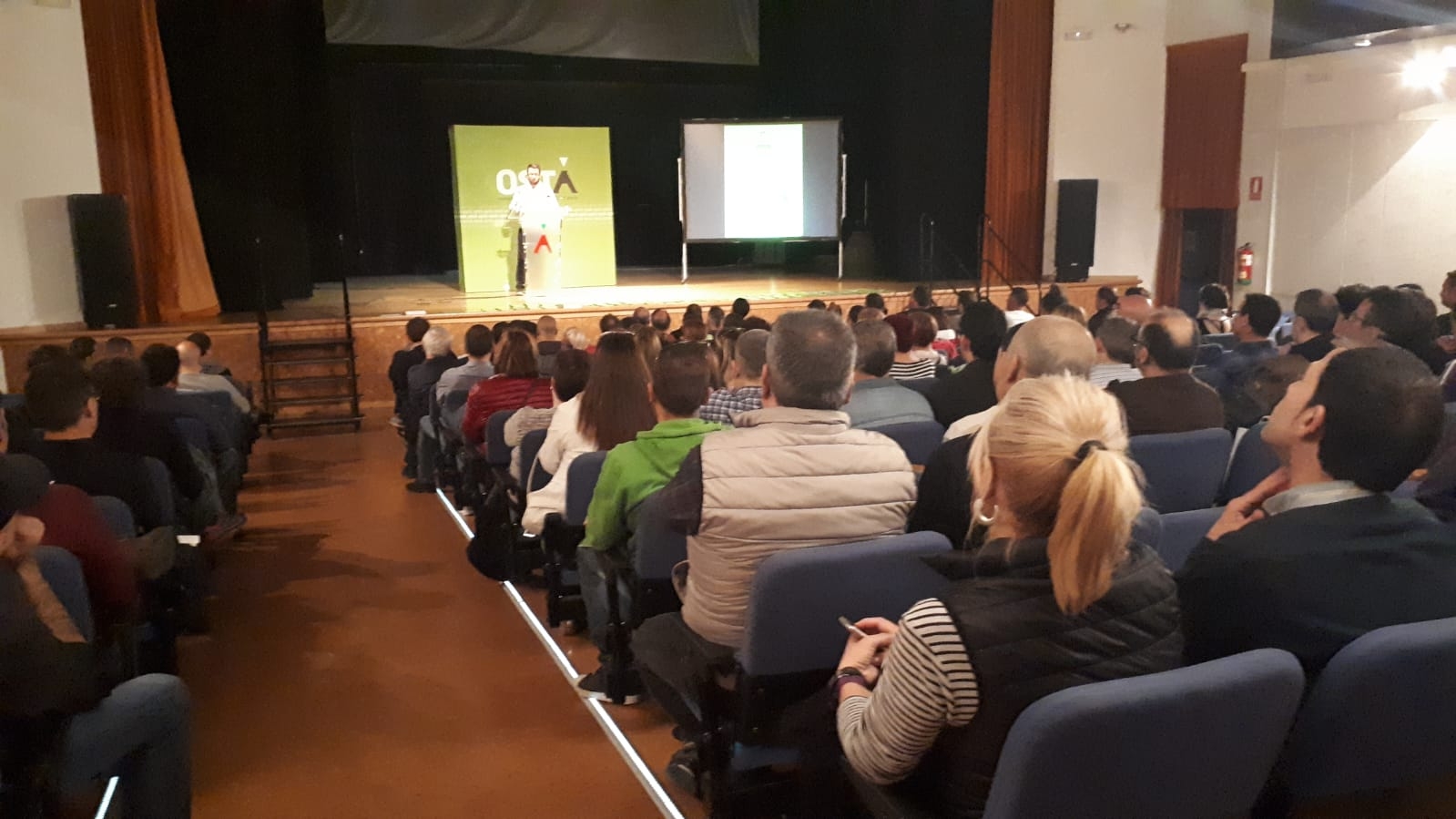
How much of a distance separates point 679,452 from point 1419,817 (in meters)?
1.79

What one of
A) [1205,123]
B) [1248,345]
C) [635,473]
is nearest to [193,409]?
[635,473]

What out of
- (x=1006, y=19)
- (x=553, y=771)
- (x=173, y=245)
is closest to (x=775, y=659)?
(x=553, y=771)

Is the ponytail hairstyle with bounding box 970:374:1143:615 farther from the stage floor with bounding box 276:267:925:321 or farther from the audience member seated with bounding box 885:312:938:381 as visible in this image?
the stage floor with bounding box 276:267:925:321

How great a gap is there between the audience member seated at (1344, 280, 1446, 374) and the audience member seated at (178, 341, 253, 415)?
5.32 m

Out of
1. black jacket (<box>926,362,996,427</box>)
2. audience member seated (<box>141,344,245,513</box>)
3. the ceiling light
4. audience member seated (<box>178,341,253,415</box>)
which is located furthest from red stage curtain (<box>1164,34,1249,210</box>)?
audience member seated (<box>141,344,245,513</box>)

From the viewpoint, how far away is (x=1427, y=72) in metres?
8.72

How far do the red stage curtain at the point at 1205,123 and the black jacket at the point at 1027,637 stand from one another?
10.6 metres

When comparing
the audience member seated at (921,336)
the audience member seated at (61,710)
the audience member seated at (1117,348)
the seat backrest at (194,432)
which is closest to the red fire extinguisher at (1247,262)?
the audience member seated at (921,336)

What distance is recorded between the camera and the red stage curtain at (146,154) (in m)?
8.43

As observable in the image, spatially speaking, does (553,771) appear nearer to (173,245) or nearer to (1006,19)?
(173,245)

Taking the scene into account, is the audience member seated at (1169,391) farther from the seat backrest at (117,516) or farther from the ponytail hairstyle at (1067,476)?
the seat backrest at (117,516)

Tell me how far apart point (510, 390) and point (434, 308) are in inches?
204

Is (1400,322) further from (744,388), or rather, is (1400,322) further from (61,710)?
(61,710)

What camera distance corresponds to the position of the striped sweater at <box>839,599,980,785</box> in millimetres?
1387
